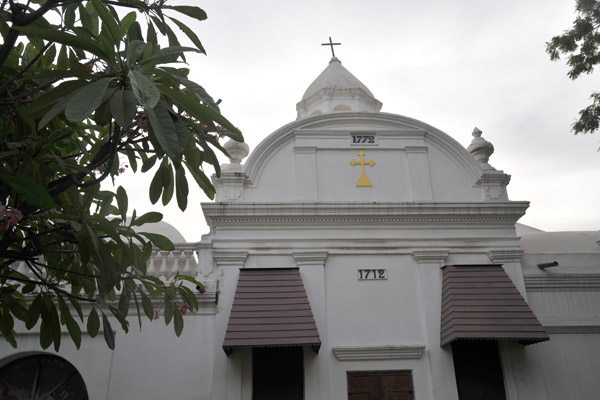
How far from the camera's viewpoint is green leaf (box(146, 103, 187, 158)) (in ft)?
11.3

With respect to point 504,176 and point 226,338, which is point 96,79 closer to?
point 226,338

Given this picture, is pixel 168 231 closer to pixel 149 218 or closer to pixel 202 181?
pixel 149 218

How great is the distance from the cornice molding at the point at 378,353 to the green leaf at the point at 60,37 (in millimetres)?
7310

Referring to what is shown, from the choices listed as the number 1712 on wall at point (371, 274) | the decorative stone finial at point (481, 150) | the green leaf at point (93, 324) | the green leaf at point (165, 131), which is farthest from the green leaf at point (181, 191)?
the decorative stone finial at point (481, 150)

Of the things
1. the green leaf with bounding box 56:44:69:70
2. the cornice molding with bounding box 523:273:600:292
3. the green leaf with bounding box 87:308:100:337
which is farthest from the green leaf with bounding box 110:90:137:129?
the cornice molding with bounding box 523:273:600:292

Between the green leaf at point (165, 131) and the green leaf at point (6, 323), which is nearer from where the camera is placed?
the green leaf at point (165, 131)

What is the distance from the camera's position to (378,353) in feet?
31.6

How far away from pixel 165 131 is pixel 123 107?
0.36 meters

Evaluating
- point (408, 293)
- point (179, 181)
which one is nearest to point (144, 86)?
Answer: point (179, 181)

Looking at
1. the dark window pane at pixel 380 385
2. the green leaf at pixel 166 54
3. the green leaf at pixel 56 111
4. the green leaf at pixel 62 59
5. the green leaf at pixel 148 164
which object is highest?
the green leaf at pixel 62 59

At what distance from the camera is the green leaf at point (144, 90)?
322 cm

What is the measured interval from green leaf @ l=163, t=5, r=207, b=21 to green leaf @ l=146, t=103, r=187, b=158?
5.19ft

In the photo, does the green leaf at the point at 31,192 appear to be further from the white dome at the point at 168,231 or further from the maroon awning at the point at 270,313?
the white dome at the point at 168,231

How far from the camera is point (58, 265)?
5.60 m
